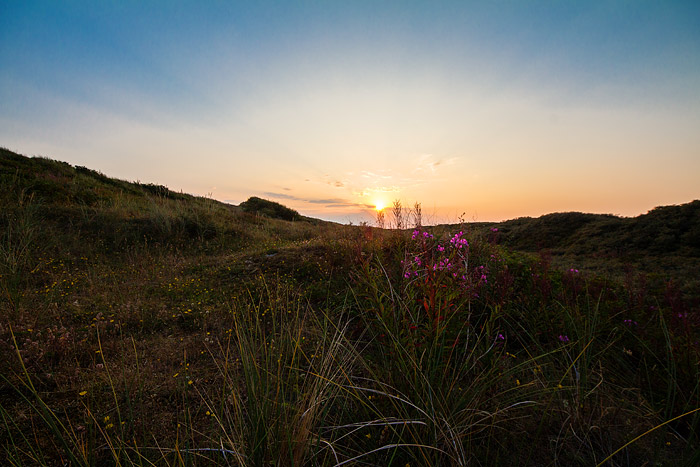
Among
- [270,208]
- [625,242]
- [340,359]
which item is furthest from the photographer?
[270,208]

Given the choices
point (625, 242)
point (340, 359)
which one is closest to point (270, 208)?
point (625, 242)

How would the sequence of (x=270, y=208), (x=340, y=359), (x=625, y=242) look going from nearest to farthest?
1. (x=340, y=359)
2. (x=625, y=242)
3. (x=270, y=208)

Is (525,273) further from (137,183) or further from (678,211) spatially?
(137,183)

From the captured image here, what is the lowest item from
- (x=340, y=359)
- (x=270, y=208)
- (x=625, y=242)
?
(x=340, y=359)

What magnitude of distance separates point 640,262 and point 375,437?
688cm

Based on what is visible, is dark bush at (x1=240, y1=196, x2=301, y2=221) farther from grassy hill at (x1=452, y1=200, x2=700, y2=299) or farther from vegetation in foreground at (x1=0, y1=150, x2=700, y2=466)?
grassy hill at (x1=452, y1=200, x2=700, y2=299)

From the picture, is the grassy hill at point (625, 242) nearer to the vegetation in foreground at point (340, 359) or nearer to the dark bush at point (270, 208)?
the vegetation in foreground at point (340, 359)

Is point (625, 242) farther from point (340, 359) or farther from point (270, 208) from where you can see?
point (270, 208)

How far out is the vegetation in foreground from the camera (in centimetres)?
154

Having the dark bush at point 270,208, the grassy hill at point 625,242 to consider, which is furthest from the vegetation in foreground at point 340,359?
the dark bush at point 270,208

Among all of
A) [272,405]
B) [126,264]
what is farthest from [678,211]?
[126,264]

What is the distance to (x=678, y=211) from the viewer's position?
684 cm

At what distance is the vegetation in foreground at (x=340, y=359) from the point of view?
1537mm

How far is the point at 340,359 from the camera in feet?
6.13
